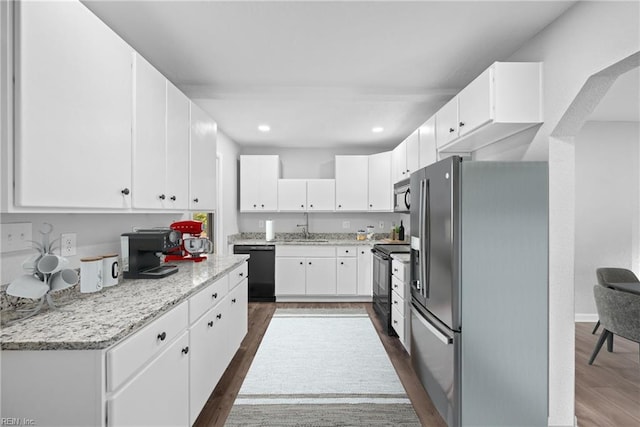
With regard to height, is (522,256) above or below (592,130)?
below

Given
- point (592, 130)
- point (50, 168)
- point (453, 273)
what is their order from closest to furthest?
point (50, 168) < point (453, 273) < point (592, 130)

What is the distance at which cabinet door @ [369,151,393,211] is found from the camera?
4.79 meters

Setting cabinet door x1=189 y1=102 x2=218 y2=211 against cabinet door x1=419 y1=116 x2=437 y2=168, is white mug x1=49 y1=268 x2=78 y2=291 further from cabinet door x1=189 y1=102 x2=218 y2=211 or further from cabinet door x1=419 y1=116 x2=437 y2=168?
cabinet door x1=419 y1=116 x2=437 y2=168

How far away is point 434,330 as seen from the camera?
1935 mm

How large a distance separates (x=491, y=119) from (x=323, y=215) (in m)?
3.43

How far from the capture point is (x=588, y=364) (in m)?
2.63

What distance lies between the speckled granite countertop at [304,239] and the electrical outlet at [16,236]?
3.02 m

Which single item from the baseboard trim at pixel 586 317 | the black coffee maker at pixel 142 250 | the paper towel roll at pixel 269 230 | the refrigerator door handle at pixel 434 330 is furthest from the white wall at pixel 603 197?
the black coffee maker at pixel 142 250

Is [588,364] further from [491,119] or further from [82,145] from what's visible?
[82,145]

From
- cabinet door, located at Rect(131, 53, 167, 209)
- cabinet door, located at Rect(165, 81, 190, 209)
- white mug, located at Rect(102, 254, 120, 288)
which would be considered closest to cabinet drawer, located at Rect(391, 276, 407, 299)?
cabinet door, located at Rect(165, 81, 190, 209)

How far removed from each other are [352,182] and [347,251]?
1.13 m

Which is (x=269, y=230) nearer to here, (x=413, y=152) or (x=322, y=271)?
(x=322, y=271)

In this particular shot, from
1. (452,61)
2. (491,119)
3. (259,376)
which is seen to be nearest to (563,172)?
(491,119)

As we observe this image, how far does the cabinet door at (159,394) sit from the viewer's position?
110 centimetres
